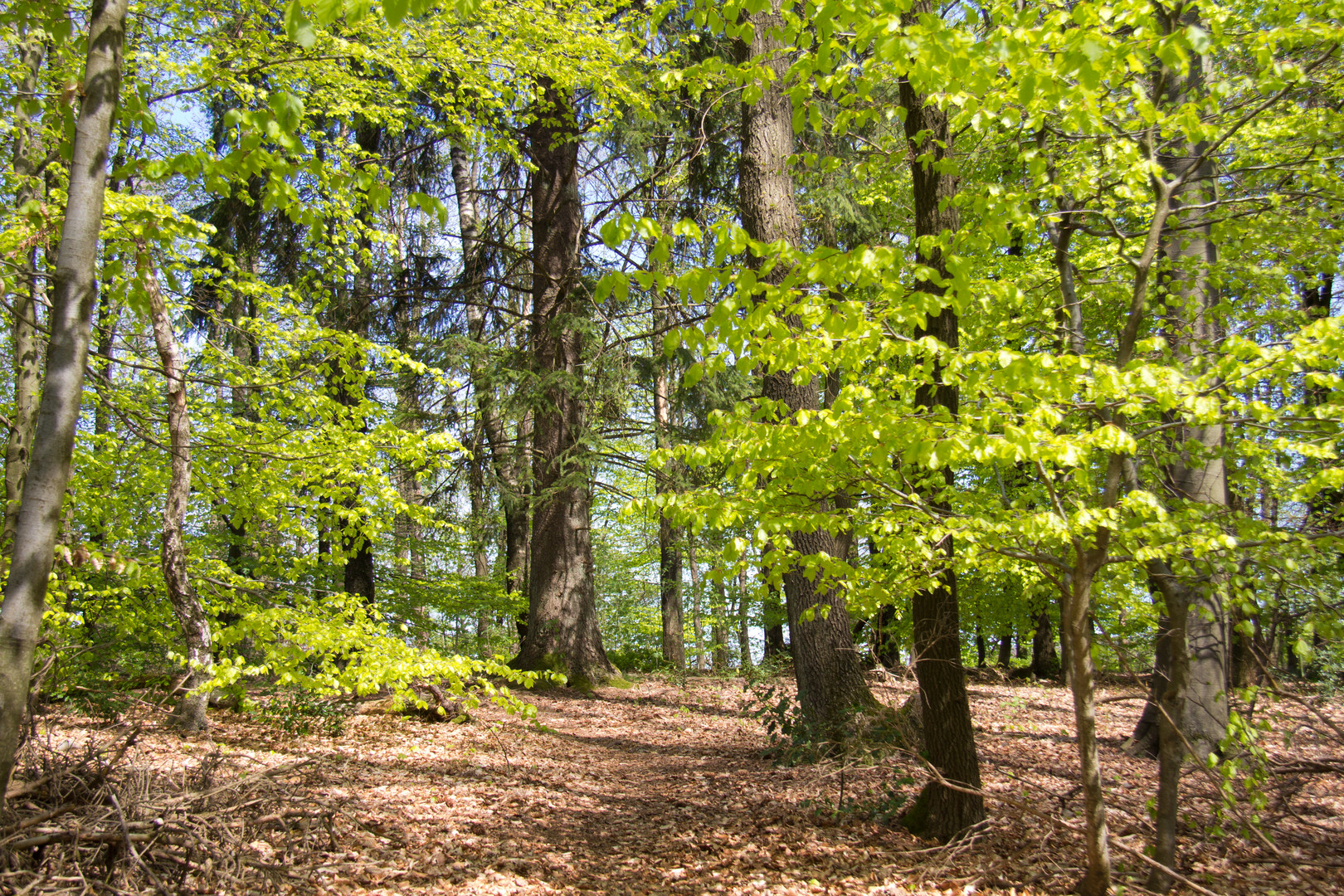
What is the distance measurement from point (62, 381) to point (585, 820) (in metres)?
4.64

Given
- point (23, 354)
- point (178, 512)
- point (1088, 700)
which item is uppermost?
point (23, 354)

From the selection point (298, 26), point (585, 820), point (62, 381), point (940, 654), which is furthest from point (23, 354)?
point (940, 654)

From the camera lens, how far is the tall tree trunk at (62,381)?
6.63 feet

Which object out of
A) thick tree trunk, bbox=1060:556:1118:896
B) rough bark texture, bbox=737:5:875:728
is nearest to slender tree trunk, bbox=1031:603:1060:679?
rough bark texture, bbox=737:5:875:728

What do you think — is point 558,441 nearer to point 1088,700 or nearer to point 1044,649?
point 1088,700

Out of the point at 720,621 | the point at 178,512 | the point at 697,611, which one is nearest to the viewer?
the point at 178,512

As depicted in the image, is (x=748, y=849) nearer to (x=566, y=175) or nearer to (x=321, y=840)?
(x=321, y=840)

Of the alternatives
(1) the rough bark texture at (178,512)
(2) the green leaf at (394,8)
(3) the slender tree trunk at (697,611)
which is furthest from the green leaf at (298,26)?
(3) the slender tree trunk at (697,611)

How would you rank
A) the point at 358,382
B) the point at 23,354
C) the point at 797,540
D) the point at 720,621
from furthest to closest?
1. the point at 720,621
2. the point at 797,540
3. the point at 358,382
4. the point at 23,354

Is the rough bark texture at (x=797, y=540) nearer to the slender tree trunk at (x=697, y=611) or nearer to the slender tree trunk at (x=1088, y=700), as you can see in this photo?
the slender tree trunk at (x=1088, y=700)

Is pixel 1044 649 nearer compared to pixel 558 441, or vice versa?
pixel 558 441

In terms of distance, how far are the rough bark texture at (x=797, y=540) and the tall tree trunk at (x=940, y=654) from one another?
172 centimetres

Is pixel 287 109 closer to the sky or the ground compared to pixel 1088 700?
closer to the sky

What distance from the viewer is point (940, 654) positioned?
15.0 feet
